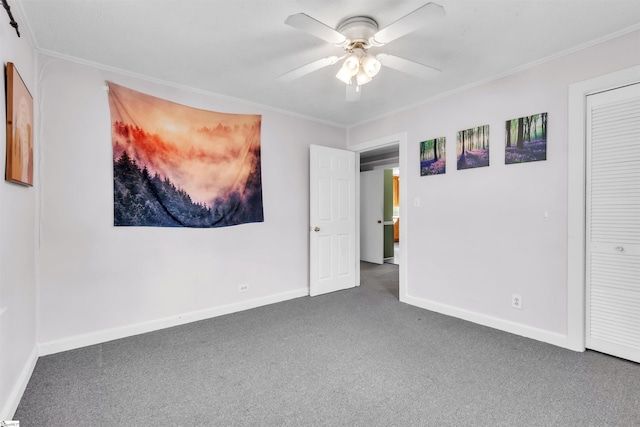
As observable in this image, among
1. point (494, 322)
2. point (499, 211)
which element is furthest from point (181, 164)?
point (494, 322)

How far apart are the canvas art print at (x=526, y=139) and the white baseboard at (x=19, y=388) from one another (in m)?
3.79

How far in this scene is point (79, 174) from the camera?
2469 mm

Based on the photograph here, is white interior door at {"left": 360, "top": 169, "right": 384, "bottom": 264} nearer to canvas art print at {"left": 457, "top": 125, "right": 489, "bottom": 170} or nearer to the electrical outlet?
canvas art print at {"left": 457, "top": 125, "right": 489, "bottom": 170}

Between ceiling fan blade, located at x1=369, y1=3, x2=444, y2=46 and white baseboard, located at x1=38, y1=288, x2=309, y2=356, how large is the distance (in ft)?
9.27

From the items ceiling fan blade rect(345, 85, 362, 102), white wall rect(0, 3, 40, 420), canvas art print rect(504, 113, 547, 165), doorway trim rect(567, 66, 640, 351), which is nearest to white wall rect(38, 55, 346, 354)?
white wall rect(0, 3, 40, 420)

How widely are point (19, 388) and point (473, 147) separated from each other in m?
3.85

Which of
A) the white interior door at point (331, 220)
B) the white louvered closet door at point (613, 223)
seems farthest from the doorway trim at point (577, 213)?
the white interior door at point (331, 220)

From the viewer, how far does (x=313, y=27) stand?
5.50 ft

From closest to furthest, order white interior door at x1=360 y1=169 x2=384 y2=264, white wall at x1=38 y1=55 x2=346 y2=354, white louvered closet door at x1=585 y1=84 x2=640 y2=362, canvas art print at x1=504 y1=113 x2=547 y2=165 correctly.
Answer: white louvered closet door at x1=585 y1=84 x2=640 y2=362
white wall at x1=38 y1=55 x2=346 y2=354
canvas art print at x1=504 y1=113 x2=547 y2=165
white interior door at x1=360 y1=169 x2=384 y2=264

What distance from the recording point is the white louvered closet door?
2.14 m

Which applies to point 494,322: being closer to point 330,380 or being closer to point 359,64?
point 330,380

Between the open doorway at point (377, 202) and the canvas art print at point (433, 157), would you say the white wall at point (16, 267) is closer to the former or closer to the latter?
the canvas art print at point (433, 157)

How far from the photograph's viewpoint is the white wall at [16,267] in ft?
5.17

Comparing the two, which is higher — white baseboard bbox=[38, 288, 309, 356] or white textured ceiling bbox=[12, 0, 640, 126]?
white textured ceiling bbox=[12, 0, 640, 126]
